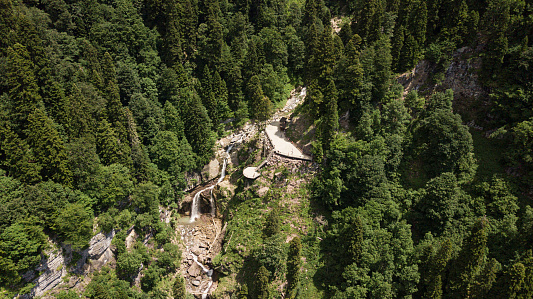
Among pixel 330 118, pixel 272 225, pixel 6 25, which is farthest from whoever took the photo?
pixel 330 118

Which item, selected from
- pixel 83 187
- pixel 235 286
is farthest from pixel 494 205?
pixel 83 187

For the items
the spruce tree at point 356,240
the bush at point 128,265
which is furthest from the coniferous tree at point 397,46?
the bush at point 128,265

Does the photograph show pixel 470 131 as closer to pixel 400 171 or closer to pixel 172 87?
pixel 400 171

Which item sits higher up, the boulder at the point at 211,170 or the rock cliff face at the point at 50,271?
the rock cliff face at the point at 50,271

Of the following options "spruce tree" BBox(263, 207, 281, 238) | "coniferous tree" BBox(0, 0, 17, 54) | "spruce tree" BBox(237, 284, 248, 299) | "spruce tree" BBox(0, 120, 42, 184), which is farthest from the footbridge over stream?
"coniferous tree" BBox(0, 0, 17, 54)

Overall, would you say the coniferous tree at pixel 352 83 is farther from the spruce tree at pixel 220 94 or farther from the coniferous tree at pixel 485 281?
the coniferous tree at pixel 485 281

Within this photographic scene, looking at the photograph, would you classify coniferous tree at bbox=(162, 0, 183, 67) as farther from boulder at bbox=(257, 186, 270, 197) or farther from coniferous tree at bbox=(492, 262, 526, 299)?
coniferous tree at bbox=(492, 262, 526, 299)

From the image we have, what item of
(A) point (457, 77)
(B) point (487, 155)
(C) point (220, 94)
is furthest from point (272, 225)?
(A) point (457, 77)

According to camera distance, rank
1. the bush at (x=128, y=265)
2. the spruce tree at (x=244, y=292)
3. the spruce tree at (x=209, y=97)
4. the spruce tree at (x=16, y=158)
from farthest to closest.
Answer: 1. the spruce tree at (x=209, y=97)
2. the bush at (x=128, y=265)
3. the spruce tree at (x=244, y=292)
4. the spruce tree at (x=16, y=158)

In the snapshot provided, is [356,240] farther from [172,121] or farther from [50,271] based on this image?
[50,271]
